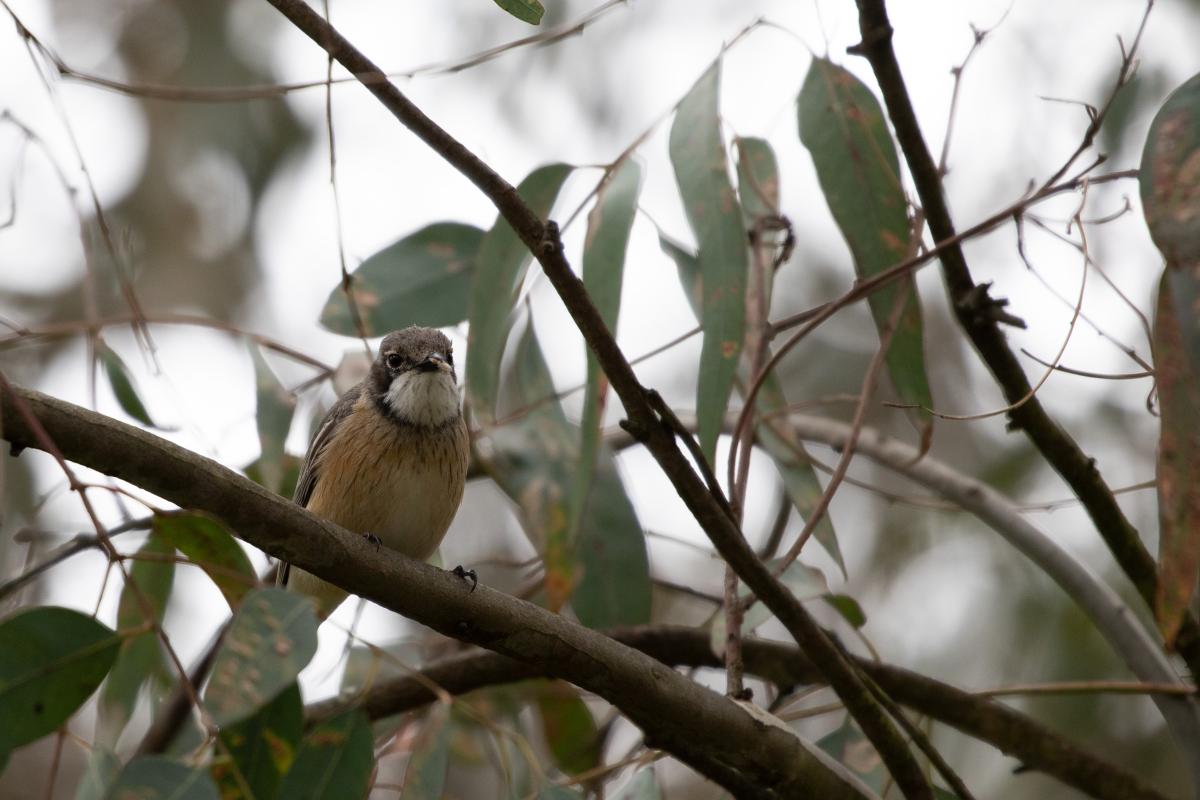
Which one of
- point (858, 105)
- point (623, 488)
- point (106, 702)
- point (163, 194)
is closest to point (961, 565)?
point (623, 488)

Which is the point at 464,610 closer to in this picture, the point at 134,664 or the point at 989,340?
the point at 989,340

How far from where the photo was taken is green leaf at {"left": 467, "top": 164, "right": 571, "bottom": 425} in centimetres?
360

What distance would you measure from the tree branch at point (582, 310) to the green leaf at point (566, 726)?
183cm

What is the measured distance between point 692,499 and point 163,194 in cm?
777

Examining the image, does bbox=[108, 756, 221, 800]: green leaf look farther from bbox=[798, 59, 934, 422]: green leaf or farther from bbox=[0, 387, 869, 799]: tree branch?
bbox=[798, 59, 934, 422]: green leaf

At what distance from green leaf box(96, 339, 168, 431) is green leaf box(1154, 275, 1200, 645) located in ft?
A: 9.70

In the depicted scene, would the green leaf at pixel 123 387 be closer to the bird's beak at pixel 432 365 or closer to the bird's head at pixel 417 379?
the bird's head at pixel 417 379

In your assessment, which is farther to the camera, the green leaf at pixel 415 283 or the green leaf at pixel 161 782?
the green leaf at pixel 415 283

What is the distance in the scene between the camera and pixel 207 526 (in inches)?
123

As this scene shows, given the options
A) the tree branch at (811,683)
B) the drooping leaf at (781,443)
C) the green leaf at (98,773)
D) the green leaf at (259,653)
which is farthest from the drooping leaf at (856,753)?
the green leaf at (98,773)

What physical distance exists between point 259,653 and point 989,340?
76.0 inches

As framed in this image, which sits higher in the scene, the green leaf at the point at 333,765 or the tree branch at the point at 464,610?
the tree branch at the point at 464,610

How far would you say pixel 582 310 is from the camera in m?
2.66

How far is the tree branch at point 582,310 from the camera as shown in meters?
2.60
